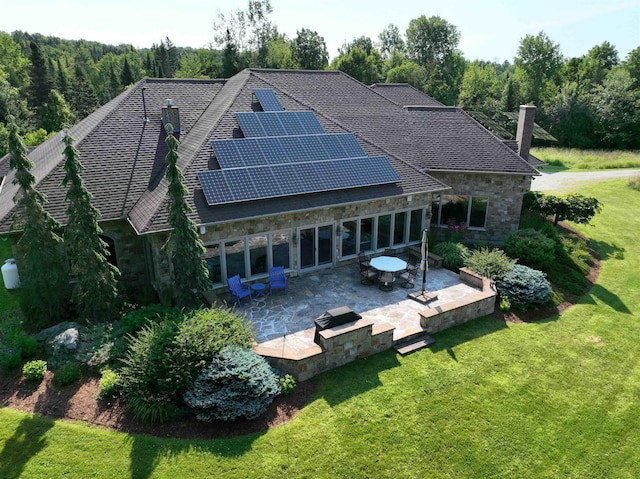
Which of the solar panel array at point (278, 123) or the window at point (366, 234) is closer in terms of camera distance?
the window at point (366, 234)

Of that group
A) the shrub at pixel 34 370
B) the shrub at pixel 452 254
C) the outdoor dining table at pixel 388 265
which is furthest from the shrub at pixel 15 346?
the shrub at pixel 452 254

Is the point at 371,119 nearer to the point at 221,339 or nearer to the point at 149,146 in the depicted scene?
the point at 149,146

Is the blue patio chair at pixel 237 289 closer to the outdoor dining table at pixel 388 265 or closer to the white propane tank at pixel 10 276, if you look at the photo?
the outdoor dining table at pixel 388 265

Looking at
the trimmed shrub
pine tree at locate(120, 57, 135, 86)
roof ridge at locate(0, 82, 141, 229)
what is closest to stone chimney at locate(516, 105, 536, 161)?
the trimmed shrub

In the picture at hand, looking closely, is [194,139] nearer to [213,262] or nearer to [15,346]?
[213,262]

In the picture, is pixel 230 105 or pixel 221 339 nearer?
pixel 221 339

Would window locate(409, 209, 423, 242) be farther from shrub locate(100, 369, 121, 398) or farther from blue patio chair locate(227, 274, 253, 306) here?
shrub locate(100, 369, 121, 398)

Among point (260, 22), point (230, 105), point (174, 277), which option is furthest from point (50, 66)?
point (174, 277)
